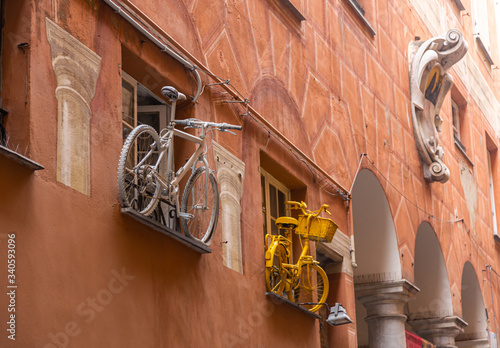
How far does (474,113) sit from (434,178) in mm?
5550

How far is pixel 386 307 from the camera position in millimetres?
14797

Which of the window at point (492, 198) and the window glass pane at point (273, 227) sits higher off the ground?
the window at point (492, 198)

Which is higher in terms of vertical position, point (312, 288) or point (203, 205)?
point (203, 205)

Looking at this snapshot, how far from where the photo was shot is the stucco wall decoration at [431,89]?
16844 mm

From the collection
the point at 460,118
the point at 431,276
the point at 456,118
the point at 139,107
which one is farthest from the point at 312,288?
the point at 460,118

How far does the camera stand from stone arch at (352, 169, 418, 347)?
14.7m

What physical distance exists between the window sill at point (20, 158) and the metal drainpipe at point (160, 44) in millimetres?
1806

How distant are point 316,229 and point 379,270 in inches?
152

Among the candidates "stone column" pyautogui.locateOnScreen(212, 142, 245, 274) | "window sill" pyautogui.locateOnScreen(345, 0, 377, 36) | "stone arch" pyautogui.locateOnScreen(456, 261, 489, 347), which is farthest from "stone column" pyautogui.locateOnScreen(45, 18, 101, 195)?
"stone arch" pyautogui.locateOnScreen(456, 261, 489, 347)

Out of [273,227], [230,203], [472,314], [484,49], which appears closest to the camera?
[230,203]

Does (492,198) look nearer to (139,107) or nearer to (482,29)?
(482,29)

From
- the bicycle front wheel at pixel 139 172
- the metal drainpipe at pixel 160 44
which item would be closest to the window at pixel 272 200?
the metal drainpipe at pixel 160 44

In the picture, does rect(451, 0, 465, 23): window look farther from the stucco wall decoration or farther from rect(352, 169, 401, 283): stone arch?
rect(352, 169, 401, 283): stone arch

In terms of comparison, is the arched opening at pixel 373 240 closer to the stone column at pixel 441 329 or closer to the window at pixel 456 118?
the stone column at pixel 441 329
